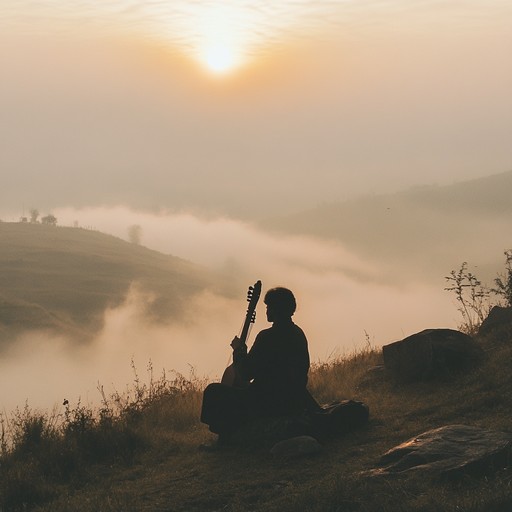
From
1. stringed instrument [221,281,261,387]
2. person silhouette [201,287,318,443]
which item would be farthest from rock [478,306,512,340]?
stringed instrument [221,281,261,387]

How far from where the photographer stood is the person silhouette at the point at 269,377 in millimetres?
9727

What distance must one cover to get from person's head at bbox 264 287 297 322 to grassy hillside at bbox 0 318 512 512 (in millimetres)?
1756

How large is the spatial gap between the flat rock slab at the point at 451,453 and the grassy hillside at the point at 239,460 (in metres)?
0.12

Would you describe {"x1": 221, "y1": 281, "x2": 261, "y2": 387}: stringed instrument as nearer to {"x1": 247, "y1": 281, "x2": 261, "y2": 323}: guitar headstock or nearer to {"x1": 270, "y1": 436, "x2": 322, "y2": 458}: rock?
{"x1": 247, "y1": 281, "x2": 261, "y2": 323}: guitar headstock

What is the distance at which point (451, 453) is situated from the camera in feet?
24.9

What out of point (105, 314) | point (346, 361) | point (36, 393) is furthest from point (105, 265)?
point (346, 361)

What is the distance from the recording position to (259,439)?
979cm

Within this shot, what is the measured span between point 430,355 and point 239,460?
→ 13.9 ft

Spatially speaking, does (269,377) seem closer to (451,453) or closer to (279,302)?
(279,302)

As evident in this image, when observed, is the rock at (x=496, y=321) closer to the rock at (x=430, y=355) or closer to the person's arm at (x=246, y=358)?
the rock at (x=430, y=355)

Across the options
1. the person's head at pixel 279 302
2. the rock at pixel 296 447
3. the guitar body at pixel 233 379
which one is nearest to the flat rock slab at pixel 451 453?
the rock at pixel 296 447

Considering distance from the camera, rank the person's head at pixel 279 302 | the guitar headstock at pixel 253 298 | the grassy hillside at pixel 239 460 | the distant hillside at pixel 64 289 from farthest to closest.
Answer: the distant hillside at pixel 64 289, the person's head at pixel 279 302, the guitar headstock at pixel 253 298, the grassy hillside at pixel 239 460

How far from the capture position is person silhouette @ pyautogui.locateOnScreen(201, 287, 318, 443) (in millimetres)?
9727

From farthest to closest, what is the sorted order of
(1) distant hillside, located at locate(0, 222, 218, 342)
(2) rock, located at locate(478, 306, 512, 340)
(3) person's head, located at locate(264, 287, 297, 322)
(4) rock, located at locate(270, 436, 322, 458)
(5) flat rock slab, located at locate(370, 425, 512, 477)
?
1. (1) distant hillside, located at locate(0, 222, 218, 342)
2. (2) rock, located at locate(478, 306, 512, 340)
3. (3) person's head, located at locate(264, 287, 297, 322)
4. (4) rock, located at locate(270, 436, 322, 458)
5. (5) flat rock slab, located at locate(370, 425, 512, 477)
